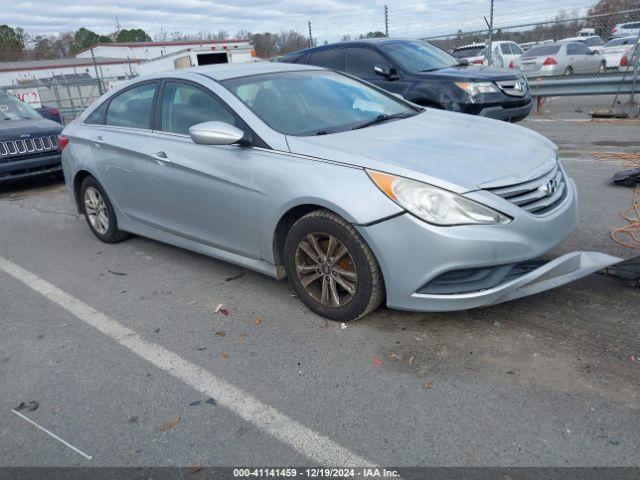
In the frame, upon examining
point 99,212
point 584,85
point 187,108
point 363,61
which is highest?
point 363,61

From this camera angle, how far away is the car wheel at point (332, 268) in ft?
11.0

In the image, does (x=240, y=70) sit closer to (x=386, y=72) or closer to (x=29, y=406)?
(x=29, y=406)

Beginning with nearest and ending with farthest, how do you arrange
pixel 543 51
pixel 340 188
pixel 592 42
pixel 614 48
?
pixel 340 188 → pixel 543 51 → pixel 614 48 → pixel 592 42

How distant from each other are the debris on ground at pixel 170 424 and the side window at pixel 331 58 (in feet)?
23.7

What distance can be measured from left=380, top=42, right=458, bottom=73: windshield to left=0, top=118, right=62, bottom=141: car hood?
5360mm

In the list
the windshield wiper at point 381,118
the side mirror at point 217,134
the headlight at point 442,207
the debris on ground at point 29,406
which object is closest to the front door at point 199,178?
the side mirror at point 217,134

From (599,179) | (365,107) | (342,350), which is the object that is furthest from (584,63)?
(342,350)

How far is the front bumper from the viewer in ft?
10.1

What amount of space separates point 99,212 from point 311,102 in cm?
265

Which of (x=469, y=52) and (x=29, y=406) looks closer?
(x=29, y=406)

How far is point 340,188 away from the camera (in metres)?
3.36

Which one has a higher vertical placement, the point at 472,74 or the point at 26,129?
the point at 472,74

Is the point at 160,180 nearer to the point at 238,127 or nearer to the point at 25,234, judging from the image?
the point at 238,127

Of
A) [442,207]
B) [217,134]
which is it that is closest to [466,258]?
[442,207]
